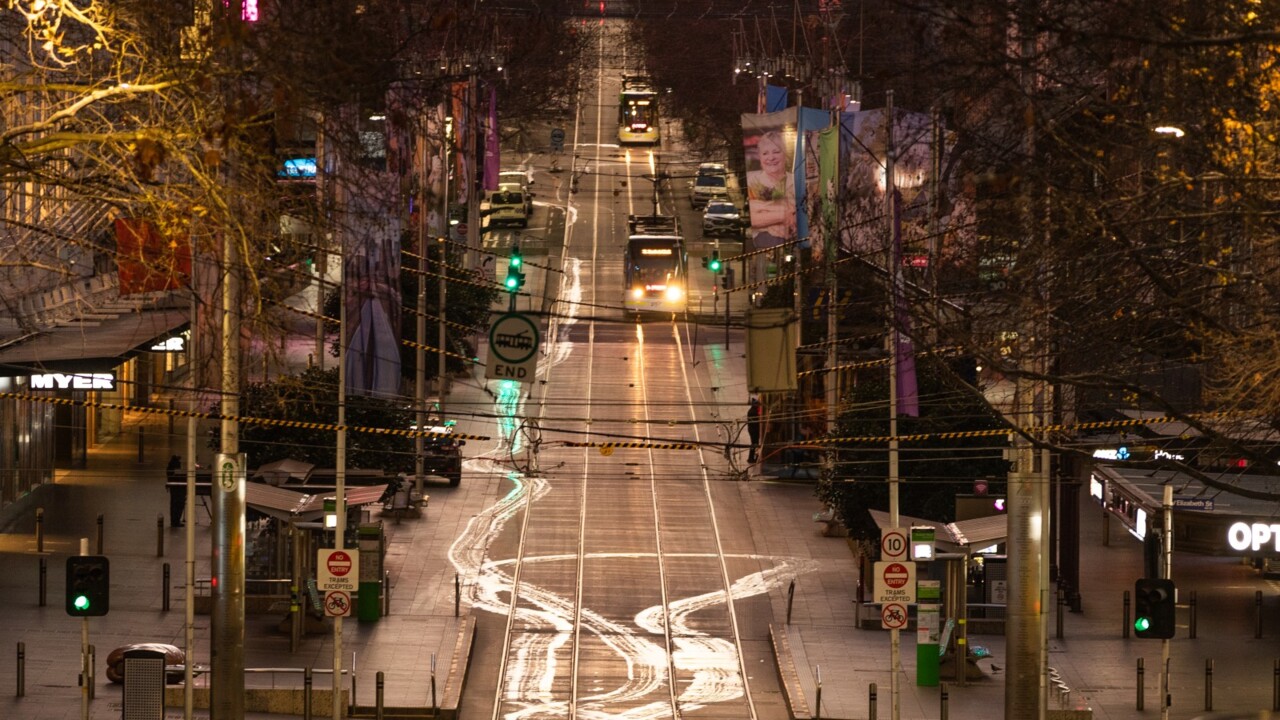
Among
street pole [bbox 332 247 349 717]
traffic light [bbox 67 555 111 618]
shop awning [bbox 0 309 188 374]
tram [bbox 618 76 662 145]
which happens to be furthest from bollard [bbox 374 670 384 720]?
tram [bbox 618 76 662 145]

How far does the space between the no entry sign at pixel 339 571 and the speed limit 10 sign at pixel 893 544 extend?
746 centimetres

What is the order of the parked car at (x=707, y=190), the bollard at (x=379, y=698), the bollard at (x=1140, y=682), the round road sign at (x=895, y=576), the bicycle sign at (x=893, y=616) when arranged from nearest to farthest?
the bollard at (x=379, y=698) < the bicycle sign at (x=893, y=616) < the round road sign at (x=895, y=576) < the bollard at (x=1140, y=682) < the parked car at (x=707, y=190)

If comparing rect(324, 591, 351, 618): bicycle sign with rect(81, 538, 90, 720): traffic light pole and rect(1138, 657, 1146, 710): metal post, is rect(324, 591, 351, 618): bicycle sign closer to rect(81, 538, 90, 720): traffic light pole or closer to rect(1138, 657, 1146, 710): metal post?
rect(81, 538, 90, 720): traffic light pole

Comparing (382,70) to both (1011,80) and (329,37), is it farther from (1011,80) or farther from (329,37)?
(1011,80)

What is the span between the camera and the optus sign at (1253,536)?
35.8 meters

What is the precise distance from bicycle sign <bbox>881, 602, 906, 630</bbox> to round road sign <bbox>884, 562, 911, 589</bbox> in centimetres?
33

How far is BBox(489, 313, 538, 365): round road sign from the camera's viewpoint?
1262 inches

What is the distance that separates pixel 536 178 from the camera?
105 m

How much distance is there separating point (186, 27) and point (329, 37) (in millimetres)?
1649

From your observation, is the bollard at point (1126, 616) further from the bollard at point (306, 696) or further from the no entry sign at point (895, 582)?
the bollard at point (306, 696)

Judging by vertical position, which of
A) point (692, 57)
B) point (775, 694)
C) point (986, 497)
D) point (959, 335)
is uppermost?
point (692, 57)

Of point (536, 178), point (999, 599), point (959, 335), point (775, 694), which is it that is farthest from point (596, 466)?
point (536, 178)

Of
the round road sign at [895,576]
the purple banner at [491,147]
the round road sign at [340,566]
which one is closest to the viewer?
the round road sign at [895,576]

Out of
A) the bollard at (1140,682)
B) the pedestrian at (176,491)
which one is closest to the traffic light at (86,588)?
the pedestrian at (176,491)
